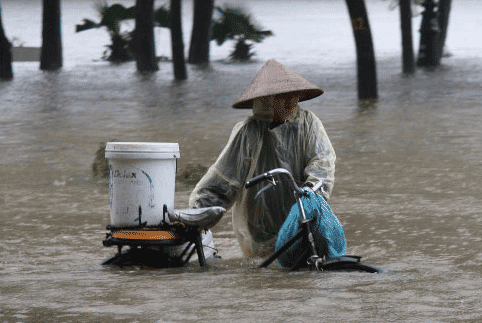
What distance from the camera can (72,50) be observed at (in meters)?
38.1

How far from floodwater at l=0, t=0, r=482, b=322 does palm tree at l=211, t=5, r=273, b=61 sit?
717 cm

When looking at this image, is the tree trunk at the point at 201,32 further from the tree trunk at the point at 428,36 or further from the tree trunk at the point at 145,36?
the tree trunk at the point at 428,36

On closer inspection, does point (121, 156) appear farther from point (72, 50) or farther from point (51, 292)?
point (72, 50)

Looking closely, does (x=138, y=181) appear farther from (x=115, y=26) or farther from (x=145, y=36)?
(x=115, y=26)

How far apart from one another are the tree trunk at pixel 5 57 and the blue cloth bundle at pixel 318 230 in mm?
20014

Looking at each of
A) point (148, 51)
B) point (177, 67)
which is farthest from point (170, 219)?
point (148, 51)

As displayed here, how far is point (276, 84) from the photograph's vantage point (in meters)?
4.98

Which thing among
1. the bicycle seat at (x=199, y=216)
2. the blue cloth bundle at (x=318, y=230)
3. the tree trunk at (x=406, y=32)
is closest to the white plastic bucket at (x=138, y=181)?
the bicycle seat at (x=199, y=216)

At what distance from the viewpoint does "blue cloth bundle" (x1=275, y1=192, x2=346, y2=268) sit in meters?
4.59

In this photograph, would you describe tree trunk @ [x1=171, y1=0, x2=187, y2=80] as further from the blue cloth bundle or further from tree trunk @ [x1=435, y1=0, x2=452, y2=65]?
the blue cloth bundle

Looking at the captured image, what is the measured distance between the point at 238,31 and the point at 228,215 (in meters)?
23.8

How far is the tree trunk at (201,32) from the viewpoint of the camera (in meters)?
26.6

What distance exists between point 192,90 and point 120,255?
17282 mm

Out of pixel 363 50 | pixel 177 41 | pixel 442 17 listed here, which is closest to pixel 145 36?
pixel 177 41
